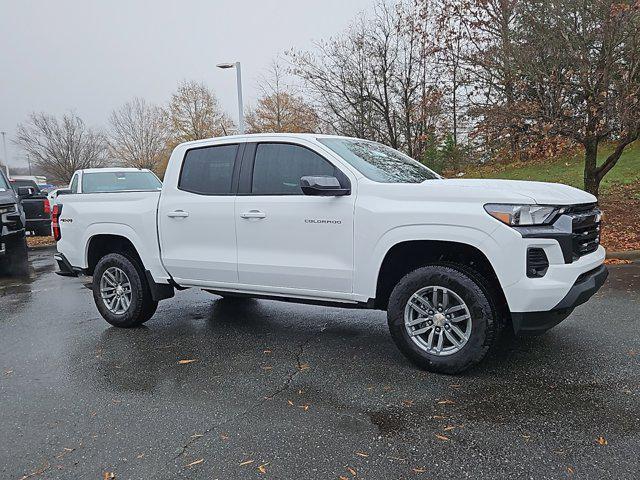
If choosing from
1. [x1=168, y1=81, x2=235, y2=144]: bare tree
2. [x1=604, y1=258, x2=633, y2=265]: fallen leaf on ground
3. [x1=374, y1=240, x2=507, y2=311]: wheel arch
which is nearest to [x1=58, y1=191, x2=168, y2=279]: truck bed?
[x1=374, y1=240, x2=507, y2=311]: wheel arch

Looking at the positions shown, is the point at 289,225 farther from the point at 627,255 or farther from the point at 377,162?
the point at 627,255

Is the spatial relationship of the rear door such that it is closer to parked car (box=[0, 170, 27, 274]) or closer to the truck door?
the truck door

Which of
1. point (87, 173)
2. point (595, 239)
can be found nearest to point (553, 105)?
point (595, 239)

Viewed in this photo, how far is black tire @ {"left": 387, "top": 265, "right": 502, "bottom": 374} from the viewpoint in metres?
3.69

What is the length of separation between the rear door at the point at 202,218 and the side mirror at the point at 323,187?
3.28ft

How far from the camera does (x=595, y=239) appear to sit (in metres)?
4.02

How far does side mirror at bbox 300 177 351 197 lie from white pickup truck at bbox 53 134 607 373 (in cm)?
1

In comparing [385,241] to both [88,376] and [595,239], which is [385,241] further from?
[88,376]

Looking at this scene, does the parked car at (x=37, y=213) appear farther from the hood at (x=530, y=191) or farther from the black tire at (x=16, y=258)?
the hood at (x=530, y=191)

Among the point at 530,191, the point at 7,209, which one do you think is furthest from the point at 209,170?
the point at 7,209

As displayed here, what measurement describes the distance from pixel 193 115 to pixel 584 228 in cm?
3685

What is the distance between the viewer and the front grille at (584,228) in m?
3.62

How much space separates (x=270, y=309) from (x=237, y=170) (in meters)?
2.06

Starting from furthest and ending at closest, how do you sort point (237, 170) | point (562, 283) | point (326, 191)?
1. point (237, 170)
2. point (326, 191)
3. point (562, 283)
